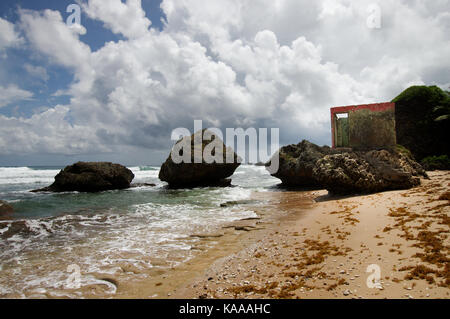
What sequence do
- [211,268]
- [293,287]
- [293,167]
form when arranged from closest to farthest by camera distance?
[293,287] < [211,268] < [293,167]

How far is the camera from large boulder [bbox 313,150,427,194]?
11.0 meters

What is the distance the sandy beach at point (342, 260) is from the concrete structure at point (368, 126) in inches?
300

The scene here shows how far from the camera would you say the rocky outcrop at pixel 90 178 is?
20094mm

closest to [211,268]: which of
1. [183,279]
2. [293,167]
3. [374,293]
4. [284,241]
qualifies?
[183,279]

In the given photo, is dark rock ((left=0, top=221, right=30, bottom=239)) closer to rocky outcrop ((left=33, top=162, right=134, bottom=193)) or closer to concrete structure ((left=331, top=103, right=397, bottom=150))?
rocky outcrop ((left=33, top=162, right=134, bottom=193))

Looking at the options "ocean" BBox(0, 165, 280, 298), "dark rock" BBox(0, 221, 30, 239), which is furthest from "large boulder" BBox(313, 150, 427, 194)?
"dark rock" BBox(0, 221, 30, 239)

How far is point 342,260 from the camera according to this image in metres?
4.28

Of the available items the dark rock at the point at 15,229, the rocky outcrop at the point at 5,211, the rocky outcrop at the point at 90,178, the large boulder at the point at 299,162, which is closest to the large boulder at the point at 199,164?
the rocky outcrop at the point at 90,178

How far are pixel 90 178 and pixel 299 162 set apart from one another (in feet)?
57.9

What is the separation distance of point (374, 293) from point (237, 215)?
7004 mm

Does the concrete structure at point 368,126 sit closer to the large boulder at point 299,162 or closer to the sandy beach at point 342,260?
the large boulder at point 299,162

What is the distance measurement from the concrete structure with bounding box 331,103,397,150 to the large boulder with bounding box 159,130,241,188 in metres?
11.0

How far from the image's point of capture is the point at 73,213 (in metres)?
11.2
